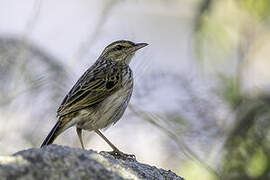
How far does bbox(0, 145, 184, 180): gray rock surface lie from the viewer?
491 cm

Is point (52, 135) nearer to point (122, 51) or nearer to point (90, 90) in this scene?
point (90, 90)

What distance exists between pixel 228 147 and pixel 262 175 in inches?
28.4

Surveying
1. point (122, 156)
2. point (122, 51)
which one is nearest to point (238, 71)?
point (122, 51)

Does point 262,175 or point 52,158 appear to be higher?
point 262,175

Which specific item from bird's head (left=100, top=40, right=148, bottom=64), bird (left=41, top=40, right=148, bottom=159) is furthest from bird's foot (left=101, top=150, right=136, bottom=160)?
bird's head (left=100, top=40, right=148, bottom=64)

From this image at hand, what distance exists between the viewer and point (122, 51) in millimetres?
9742

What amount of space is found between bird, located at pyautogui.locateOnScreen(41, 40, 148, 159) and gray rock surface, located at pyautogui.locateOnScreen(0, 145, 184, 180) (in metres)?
2.19

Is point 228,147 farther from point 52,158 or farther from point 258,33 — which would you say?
point 52,158

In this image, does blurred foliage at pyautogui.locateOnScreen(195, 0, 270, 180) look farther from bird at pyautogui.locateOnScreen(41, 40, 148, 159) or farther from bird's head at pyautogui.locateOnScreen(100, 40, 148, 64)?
bird at pyautogui.locateOnScreen(41, 40, 148, 159)

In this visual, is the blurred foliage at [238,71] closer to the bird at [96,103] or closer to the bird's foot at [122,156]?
the bird at [96,103]

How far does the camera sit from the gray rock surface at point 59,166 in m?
4.91

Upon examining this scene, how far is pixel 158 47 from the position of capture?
11648 millimetres

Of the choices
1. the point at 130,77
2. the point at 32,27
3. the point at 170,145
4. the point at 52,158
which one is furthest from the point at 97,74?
the point at 52,158

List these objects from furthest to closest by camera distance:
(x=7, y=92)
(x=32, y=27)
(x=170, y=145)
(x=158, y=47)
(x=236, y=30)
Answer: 1. (x=236, y=30)
2. (x=158, y=47)
3. (x=170, y=145)
4. (x=7, y=92)
5. (x=32, y=27)
